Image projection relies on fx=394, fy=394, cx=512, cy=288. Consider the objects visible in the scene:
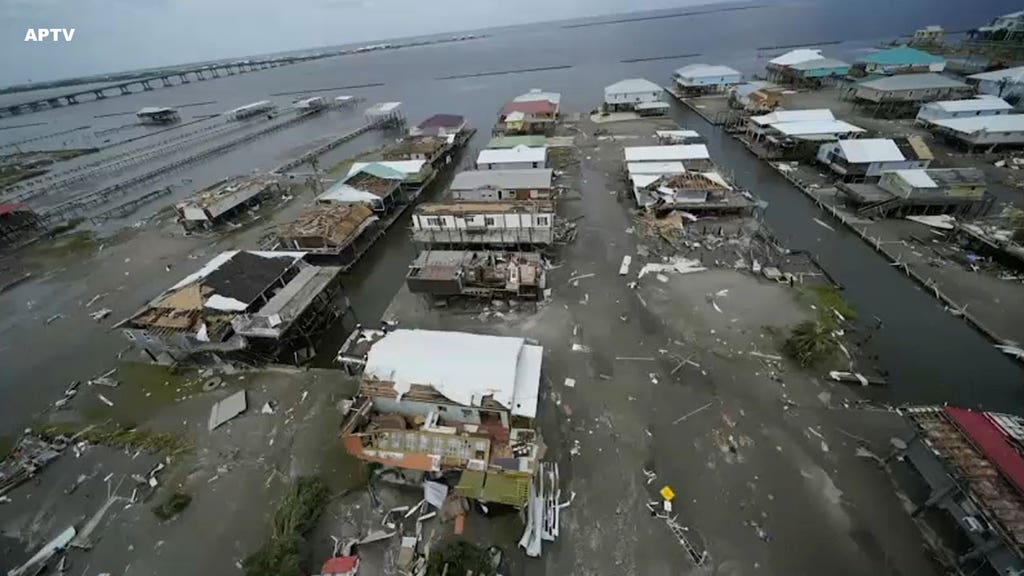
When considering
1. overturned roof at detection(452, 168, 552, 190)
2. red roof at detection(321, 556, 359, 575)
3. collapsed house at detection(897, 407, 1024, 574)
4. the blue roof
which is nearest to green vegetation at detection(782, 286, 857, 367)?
collapsed house at detection(897, 407, 1024, 574)

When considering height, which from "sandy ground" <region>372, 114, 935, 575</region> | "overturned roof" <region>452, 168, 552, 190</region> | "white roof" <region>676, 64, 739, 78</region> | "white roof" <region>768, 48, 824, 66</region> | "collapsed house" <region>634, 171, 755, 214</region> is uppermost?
"white roof" <region>768, 48, 824, 66</region>

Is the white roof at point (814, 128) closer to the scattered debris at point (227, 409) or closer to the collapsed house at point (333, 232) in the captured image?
the collapsed house at point (333, 232)

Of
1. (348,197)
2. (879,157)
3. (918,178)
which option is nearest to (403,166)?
(348,197)

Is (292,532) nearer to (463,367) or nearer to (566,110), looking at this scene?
(463,367)

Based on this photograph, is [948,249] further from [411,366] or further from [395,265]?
[395,265]

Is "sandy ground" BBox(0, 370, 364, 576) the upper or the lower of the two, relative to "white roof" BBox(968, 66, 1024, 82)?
lower

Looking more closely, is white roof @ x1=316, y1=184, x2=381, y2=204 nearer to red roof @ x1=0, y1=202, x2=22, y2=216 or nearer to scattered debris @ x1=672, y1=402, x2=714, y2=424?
scattered debris @ x1=672, y1=402, x2=714, y2=424

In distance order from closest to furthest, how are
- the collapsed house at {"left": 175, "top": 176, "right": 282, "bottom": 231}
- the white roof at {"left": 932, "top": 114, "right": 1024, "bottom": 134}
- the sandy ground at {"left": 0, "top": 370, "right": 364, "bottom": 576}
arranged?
1. the sandy ground at {"left": 0, "top": 370, "right": 364, "bottom": 576}
2. the collapsed house at {"left": 175, "top": 176, "right": 282, "bottom": 231}
3. the white roof at {"left": 932, "top": 114, "right": 1024, "bottom": 134}
